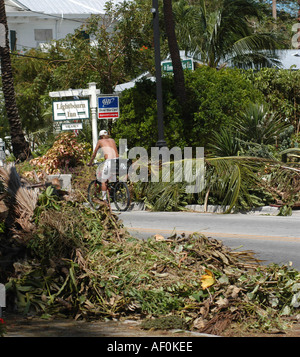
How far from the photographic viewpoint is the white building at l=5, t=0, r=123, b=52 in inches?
1739

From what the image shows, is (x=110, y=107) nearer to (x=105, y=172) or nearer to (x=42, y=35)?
(x=105, y=172)

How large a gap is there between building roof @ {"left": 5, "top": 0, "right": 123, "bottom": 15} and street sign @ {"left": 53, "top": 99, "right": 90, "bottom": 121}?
26600mm

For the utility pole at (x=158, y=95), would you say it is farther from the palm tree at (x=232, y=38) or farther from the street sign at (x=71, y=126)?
the palm tree at (x=232, y=38)

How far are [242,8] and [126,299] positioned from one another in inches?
941

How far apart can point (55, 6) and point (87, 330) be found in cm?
4510

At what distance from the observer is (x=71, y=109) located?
20453 mm

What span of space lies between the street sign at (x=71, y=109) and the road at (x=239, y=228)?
6.63 m

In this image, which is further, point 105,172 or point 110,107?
point 110,107

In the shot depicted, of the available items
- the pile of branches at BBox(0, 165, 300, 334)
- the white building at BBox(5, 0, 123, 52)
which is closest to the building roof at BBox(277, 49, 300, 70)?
the white building at BBox(5, 0, 123, 52)

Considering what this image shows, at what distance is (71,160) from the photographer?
2012cm

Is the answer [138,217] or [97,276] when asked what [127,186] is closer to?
[138,217]

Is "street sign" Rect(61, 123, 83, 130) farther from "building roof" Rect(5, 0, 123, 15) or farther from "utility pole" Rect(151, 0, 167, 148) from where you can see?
"building roof" Rect(5, 0, 123, 15)

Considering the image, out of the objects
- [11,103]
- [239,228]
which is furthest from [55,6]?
[239,228]

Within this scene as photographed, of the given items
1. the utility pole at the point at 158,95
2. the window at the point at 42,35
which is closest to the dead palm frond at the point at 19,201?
the utility pole at the point at 158,95
